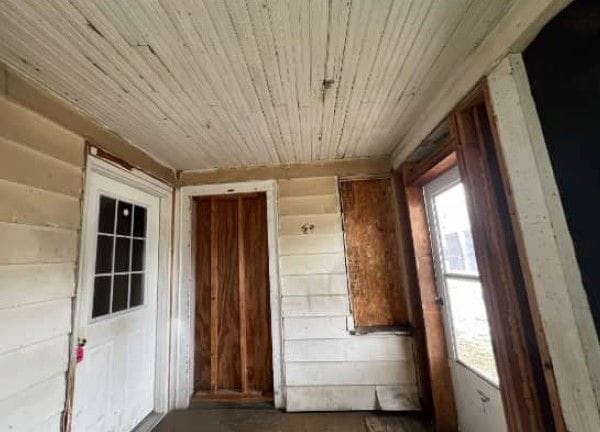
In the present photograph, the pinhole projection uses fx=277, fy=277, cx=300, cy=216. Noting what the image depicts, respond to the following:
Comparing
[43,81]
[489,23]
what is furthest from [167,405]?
[489,23]

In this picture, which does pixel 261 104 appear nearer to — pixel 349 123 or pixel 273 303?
pixel 349 123

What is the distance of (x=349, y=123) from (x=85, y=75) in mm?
1705

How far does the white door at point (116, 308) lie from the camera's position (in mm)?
1850

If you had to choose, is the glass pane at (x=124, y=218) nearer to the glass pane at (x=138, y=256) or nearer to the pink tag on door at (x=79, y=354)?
the glass pane at (x=138, y=256)

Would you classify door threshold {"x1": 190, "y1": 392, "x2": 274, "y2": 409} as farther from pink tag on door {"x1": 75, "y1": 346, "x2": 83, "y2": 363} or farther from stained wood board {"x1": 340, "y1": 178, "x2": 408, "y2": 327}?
pink tag on door {"x1": 75, "y1": 346, "x2": 83, "y2": 363}

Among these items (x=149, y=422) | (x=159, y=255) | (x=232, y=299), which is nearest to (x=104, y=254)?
(x=159, y=255)

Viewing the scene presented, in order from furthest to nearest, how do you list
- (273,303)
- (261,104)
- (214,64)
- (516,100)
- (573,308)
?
(273,303) < (261,104) < (214,64) < (516,100) < (573,308)

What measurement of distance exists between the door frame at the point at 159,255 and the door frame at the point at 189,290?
0.09 metres

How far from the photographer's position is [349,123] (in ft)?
7.25

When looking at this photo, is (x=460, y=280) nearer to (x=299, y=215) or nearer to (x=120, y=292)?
(x=299, y=215)

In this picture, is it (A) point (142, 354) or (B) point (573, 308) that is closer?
(B) point (573, 308)

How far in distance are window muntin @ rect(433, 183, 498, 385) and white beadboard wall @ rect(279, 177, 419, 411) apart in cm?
67

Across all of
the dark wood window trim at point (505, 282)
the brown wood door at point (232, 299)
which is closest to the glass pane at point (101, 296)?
the brown wood door at point (232, 299)

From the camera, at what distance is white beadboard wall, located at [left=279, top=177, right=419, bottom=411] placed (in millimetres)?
2588
